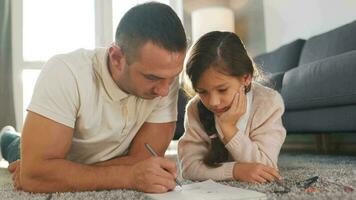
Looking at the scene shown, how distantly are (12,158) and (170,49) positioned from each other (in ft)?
3.71

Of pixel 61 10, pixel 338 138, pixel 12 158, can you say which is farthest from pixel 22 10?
pixel 338 138

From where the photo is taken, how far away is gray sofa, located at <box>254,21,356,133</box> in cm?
145

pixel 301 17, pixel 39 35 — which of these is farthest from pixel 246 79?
pixel 39 35

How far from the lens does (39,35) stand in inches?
128

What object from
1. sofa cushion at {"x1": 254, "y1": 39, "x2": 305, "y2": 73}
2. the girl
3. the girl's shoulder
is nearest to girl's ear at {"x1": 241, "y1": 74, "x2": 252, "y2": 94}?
the girl

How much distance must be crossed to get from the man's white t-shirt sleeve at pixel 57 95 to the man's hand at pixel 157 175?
0.20 meters

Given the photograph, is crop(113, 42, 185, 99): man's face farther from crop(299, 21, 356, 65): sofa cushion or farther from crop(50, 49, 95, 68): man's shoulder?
crop(299, 21, 356, 65): sofa cushion

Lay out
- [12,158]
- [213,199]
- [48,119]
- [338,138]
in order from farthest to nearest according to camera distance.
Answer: [338,138]
[12,158]
[48,119]
[213,199]

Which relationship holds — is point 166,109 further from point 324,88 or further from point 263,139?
point 324,88

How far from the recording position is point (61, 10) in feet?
11.0

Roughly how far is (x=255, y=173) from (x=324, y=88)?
718mm

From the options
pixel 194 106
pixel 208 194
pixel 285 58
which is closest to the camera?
pixel 208 194

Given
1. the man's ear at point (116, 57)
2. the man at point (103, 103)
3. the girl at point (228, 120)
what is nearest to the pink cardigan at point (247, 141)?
the girl at point (228, 120)

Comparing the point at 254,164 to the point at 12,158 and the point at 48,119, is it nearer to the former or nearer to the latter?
the point at 48,119
